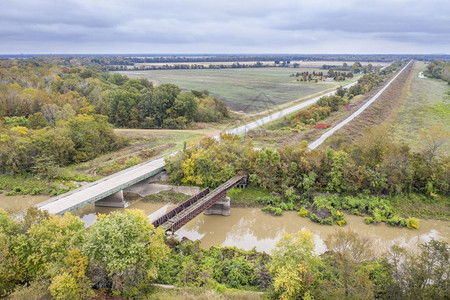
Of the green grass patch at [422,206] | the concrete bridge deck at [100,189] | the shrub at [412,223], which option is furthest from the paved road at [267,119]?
the shrub at [412,223]

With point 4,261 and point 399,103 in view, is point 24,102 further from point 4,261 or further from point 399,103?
point 399,103

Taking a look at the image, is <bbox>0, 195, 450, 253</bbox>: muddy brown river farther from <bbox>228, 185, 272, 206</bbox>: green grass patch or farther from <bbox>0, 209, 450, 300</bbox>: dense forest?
<bbox>0, 209, 450, 300</bbox>: dense forest

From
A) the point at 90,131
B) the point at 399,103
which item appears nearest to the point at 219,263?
the point at 90,131

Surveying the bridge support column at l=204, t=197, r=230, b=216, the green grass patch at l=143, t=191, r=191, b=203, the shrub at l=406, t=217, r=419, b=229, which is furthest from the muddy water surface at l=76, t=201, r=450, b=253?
the green grass patch at l=143, t=191, r=191, b=203

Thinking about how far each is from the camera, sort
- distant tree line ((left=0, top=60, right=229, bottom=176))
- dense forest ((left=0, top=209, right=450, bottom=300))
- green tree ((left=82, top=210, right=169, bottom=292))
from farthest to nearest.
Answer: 1. distant tree line ((left=0, top=60, right=229, bottom=176))
2. green tree ((left=82, top=210, right=169, bottom=292))
3. dense forest ((left=0, top=209, right=450, bottom=300))

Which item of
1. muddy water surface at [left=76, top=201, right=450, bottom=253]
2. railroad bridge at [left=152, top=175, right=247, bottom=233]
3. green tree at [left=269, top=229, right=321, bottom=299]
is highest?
green tree at [left=269, top=229, right=321, bottom=299]

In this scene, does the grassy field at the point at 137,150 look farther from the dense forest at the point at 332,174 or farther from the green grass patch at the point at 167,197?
the dense forest at the point at 332,174

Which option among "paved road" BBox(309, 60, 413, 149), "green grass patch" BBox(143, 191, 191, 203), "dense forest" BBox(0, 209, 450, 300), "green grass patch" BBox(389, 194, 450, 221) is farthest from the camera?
"paved road" BBox(309, 60, 413, 149)
